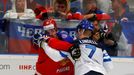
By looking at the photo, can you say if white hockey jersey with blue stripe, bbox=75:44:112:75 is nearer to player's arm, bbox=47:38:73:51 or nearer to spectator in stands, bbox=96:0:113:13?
player's arm, bbox=47:38:73:51

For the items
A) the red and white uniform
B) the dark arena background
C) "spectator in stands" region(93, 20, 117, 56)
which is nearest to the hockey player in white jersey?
the red and white uniform

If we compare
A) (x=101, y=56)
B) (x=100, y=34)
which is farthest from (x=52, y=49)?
(x=100, y=34)

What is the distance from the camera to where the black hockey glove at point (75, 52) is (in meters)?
4.48

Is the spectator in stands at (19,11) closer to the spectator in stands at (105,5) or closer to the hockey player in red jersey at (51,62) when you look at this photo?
the spectator in stands at (105,5)

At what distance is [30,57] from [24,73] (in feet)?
0.74

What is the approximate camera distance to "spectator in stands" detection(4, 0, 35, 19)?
19.5 ft

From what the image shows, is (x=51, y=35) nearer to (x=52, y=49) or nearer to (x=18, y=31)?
(x=52, y=49)

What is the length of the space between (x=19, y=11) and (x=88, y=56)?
5.85 ft

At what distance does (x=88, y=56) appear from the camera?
4.48 metres

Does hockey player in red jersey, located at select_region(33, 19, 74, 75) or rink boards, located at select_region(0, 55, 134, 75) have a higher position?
hockey player in red jersey, located at select_region(33, 19, 74, 75)

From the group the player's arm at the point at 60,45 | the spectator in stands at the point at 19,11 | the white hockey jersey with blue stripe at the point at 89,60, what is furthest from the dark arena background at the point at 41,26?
the white hockey jersey with blue stripe at the point at 89,60

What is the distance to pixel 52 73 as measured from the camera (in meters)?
4.82

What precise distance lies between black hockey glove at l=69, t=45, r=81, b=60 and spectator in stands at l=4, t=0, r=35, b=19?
1.58 metres

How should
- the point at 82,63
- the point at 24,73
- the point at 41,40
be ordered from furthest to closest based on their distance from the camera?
the point at 24,73, the point at 41,40, the point at 82,63
